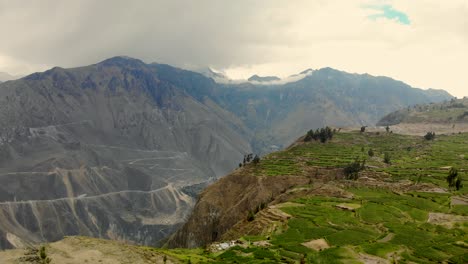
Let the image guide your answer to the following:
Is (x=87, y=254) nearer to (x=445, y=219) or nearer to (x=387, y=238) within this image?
(x=387, y=238)

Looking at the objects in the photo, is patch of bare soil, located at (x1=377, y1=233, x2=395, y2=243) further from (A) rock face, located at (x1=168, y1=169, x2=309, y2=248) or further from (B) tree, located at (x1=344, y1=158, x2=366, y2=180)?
A: (B) tree, located at (x1=344, y1=158, x2=366, y2=180)

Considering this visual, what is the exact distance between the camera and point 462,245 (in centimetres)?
5594

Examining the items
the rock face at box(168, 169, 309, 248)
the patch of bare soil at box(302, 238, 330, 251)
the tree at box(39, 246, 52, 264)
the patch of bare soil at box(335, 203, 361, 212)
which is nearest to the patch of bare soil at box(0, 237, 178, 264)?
the tree at box(39, 246, 52, 264)

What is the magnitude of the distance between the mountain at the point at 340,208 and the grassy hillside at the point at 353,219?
0.49ft

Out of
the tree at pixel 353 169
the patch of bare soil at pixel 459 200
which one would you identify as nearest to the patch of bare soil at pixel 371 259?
the patch of bare soil at pixel 459 200

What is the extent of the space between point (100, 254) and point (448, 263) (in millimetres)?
40664

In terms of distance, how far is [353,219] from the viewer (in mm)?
70875

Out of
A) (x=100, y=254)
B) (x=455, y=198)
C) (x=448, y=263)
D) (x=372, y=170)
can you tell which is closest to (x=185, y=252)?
(x=100, y=254)

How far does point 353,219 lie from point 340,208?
869cm

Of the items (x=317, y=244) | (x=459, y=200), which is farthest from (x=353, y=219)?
(x=459, y=200)

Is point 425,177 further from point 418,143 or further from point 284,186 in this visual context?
point 418,143

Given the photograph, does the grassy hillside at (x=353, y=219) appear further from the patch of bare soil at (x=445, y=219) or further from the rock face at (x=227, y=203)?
the rock face at (x=227, y=203)

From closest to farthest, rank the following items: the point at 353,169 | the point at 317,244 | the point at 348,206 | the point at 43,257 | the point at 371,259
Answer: the point at 43,257, the point at 371,259, the point at 317,244, the point at 348,206, the point at 353,169

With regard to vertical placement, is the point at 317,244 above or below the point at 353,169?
below
